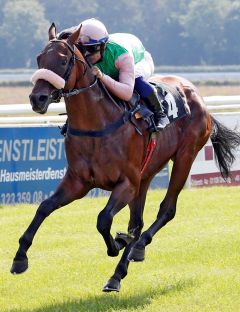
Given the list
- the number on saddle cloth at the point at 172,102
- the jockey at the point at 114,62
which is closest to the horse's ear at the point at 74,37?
the jockey at the point at 114,62

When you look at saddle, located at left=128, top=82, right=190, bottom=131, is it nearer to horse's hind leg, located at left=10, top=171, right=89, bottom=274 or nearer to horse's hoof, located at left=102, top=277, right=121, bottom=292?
horse's hind leg, located at left=10, top=171, right=89, bottom=274

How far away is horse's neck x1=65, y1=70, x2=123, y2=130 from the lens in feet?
21.7

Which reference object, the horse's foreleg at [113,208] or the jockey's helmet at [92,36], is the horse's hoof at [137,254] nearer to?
the horse's foreleg at [113,208]

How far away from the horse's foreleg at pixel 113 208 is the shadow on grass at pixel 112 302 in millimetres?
343

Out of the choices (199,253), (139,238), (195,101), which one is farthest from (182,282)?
(195,101)

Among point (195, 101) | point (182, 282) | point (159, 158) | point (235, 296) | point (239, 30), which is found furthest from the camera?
point (239, 30)

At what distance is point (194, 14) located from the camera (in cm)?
7244

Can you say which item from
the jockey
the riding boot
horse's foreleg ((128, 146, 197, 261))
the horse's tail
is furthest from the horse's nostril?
the horse's tail

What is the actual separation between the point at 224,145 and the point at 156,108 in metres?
1.64

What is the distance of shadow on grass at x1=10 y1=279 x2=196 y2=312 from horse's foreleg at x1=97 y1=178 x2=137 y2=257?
1.12ft

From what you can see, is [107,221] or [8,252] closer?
[107,221]

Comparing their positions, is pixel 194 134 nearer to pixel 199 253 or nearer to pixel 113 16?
pixel 199 253

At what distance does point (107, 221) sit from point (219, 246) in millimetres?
2108

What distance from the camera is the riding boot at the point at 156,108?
7.25 metres
